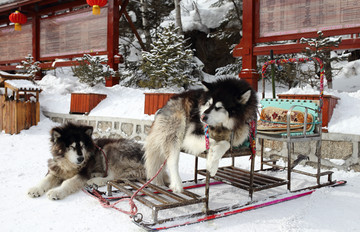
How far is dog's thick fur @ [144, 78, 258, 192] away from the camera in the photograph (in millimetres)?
2508

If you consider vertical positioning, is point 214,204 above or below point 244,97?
below

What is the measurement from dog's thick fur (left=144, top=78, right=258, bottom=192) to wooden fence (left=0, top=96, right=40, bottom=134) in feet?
19.0

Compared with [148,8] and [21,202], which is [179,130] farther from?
[148,8]

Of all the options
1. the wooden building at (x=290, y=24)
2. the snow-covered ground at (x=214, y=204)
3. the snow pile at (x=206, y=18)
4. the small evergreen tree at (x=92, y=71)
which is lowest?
the snow-covered ground at (x=214, y=204)

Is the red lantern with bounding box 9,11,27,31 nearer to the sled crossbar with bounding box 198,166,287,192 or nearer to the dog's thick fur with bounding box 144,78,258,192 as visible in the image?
the dog's thick fur with bounding box 144,78,258,192

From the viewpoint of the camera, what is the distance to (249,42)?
6.81m

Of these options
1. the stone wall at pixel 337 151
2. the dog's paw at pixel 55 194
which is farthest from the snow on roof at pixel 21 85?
the stone wall at pixel 337 151

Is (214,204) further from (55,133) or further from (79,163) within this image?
(55,133)

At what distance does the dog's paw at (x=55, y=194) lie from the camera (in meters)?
2.97

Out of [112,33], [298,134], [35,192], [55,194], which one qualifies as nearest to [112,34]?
[112,33]

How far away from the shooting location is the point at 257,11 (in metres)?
6.75

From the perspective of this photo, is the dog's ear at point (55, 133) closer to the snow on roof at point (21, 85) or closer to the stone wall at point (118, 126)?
the stone wall at point (118, 126)

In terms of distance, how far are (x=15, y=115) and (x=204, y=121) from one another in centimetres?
672

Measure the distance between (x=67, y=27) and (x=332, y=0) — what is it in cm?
913
